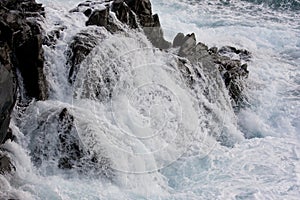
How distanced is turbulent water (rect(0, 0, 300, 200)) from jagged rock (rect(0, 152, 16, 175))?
0.32ft

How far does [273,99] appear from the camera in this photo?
1129 centimetres

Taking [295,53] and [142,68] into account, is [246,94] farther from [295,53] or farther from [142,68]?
[295,53]

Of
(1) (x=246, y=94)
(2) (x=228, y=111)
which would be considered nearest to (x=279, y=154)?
(2) (x=228, y=111)

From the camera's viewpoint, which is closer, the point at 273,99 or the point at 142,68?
the point at 142,68

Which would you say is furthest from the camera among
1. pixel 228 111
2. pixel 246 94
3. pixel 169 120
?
pixel 246 94

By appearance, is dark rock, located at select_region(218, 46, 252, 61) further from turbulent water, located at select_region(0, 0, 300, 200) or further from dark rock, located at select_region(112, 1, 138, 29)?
dark rock, located at select_region(112, 1, 138, 29)

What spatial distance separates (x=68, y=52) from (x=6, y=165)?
8.37 feet

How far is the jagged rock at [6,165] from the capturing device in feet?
19.8

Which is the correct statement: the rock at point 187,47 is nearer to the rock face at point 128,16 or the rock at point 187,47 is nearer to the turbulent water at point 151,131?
the rock face at point 128,16

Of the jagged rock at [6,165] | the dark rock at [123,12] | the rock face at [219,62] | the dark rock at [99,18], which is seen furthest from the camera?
the rock face at [219,62]

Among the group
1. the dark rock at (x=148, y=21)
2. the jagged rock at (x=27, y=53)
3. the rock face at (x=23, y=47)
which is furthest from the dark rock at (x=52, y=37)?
the dark rock at (x=148, y=21)

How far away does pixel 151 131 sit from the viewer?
7.96m

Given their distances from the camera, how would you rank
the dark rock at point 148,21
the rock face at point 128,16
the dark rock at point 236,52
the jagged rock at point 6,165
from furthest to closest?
the dark rock at point 236,52 < the dark rock at point 148,21 < the rock face at point 128,16 < the jagged rock at point 6,165

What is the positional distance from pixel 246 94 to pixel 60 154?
5.63 metres
